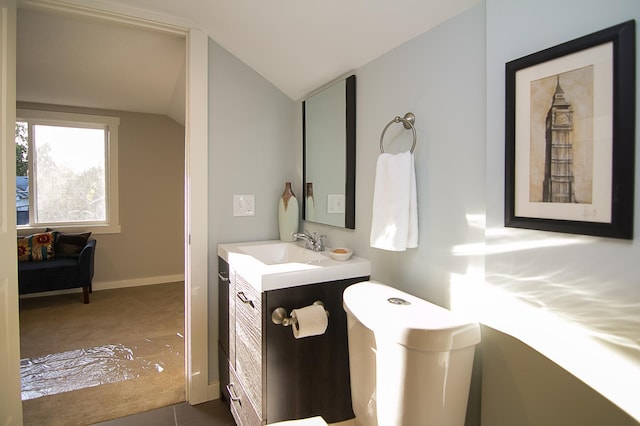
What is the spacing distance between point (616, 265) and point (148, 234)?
4653 millimetres

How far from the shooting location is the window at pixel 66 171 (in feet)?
12.6

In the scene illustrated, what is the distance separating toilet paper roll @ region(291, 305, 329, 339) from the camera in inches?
52.1

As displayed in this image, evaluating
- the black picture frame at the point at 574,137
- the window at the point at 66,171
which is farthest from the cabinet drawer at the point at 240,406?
the window at the point at 66,171

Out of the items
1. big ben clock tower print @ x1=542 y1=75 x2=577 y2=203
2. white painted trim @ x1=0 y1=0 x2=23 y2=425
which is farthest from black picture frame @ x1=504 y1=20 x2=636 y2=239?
white painted trim @ x1=0 y1=0 x2=23 y2=425

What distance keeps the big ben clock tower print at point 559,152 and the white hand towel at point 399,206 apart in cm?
47

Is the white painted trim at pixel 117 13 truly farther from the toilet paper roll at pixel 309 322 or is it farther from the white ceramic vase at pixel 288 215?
the toilet paper roll at pixel 309 322

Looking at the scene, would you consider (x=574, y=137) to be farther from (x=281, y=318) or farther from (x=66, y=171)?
(x=66, y=171)

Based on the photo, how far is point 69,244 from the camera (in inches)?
149

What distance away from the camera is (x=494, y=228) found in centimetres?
103

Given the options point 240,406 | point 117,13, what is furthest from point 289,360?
point 117,13

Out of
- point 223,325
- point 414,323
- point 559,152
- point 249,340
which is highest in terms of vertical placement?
point 559,152

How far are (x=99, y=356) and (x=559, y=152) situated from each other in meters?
3.09

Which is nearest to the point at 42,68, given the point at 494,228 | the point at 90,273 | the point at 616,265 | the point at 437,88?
the point at 90,273

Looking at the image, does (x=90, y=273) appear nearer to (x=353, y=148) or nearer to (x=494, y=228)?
(x=353, y=148)
